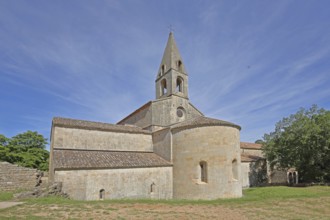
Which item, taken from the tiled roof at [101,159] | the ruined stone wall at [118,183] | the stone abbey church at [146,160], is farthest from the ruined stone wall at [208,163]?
the tiled roof at [101,159]

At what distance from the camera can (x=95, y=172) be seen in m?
15.7

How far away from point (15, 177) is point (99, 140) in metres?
6.95

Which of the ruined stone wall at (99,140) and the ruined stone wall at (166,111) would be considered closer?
the ruined stone wall at (99,140)

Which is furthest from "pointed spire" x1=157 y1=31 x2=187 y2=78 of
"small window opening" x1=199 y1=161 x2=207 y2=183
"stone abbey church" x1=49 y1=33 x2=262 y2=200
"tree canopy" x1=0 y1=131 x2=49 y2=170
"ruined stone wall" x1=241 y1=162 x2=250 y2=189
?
"tree canopy" x1=0 y1=131 x2=49 y2=170

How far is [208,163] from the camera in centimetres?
1794

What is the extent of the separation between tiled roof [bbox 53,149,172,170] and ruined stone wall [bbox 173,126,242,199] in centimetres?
193

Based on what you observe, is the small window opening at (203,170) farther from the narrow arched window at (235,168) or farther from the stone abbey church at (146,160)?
the narrow arched window at (235,168)

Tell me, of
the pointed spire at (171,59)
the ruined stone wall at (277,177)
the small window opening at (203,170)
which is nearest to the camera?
the small window opening at (203,170)

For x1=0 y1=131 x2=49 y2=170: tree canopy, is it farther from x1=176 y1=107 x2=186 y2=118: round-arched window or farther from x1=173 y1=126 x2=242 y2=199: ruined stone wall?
x1=173 y1=126 x2=242 y2=199: ruined stone wall

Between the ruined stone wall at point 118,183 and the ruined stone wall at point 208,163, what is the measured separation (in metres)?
1.46

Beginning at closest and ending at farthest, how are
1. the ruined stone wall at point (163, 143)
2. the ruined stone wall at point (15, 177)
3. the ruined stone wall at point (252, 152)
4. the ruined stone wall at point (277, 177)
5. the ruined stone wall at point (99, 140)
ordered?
the ruined stone wall at point (15, 177) → the ruined stone wall at point (99, 140) → the ruined stone wall at point (163, 143) → the ruined stone wall at point (277, 177) → the ruined stone wall at point (252, 152)

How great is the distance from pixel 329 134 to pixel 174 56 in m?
20.2

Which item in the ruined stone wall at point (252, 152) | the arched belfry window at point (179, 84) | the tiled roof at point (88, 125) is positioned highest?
the arched belfry window at point (179, 84)

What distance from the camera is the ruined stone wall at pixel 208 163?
17562 mm
